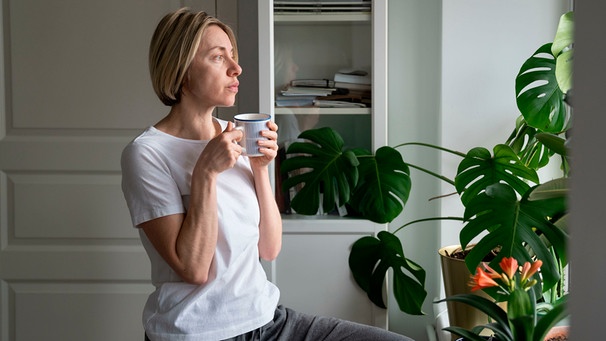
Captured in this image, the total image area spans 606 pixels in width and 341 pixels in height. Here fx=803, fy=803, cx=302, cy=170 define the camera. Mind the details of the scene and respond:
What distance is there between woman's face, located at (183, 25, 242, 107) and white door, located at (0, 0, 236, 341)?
127 cm

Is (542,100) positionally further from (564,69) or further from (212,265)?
(212,265)

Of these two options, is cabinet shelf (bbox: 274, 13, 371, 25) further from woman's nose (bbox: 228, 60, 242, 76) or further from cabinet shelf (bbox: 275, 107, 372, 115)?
woman's nose (bbox: 228, 60, 242, 76)

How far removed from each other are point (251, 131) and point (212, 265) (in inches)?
12.5

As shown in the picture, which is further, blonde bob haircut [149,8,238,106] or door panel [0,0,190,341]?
door panel [0,0,190,341]

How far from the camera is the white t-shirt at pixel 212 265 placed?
1.77 metres

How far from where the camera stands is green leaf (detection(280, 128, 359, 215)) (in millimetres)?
2688

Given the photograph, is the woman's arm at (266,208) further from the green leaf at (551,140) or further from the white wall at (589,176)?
the white wall at (589,176)

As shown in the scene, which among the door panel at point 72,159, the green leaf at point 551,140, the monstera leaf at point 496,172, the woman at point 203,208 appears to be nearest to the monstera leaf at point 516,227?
the green leaf at point 551,140

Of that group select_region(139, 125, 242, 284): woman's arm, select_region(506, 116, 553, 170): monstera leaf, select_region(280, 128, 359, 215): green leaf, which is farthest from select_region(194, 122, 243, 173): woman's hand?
select_region(506, 116, 553, 170): monstera leaf

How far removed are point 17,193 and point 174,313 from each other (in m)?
1.69

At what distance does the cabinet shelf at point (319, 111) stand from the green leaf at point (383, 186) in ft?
0.57

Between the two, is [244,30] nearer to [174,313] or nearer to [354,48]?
[354,48]

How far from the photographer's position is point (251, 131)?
182cm

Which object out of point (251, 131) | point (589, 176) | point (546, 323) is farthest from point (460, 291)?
point (589, 176)
